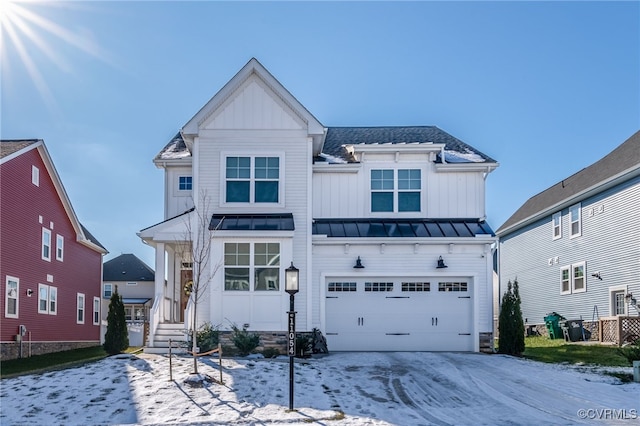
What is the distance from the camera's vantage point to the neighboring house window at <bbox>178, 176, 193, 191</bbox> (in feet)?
67.4

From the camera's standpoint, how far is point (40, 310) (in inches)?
919

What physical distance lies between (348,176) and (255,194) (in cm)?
305

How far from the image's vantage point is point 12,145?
22016 mm

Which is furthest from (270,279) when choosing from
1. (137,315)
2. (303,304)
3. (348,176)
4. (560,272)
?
(137,315)

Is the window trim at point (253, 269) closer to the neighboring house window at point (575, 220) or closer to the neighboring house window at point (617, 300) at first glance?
the neighboring house window at point (617, 300)

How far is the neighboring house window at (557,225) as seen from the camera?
87.4ft

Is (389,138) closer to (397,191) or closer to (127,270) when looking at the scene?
(397,191)

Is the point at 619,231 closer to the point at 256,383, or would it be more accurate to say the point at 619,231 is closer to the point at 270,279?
the point at 270,279

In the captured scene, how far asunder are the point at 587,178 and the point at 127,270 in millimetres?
33566

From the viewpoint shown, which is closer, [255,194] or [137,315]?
[255,194]

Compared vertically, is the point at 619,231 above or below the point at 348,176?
below

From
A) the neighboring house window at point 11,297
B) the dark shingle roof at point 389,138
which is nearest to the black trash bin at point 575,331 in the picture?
the dark shingle roof at point 389,138

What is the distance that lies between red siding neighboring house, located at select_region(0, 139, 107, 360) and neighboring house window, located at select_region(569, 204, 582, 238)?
65.5ft

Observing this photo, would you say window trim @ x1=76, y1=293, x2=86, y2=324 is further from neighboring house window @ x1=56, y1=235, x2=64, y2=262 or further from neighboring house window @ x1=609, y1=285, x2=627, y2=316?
neighboring house window @ x1=609, y1=285, x2=627, y2=316
